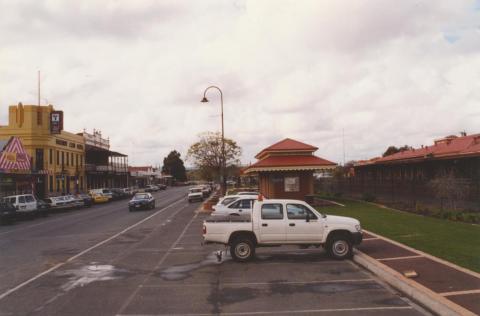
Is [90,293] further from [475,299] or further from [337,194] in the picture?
[337,194]

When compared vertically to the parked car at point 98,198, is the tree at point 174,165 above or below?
above

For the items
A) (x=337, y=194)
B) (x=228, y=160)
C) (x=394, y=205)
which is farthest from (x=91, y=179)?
(x=394, y=205)

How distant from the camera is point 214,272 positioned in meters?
13.2

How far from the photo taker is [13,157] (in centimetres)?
4566

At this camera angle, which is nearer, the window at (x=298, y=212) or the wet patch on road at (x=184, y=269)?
the wet patch on road at (x=184, y=269)

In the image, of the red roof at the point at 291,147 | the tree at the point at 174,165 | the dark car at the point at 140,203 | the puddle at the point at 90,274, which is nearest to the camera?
the puddle at the point at 90,274

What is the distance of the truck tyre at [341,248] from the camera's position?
1466 centimetres

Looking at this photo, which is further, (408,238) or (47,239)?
(47,239)

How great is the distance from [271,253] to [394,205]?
62.3 feet

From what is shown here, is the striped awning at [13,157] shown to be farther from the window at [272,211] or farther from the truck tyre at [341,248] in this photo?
the truck tyre at [341,248]

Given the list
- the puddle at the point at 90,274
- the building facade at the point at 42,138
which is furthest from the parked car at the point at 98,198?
the puddle at the point at 90,274

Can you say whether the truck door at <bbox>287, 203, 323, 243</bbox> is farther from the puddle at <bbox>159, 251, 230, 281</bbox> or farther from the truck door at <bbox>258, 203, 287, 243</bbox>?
the puddle at <bbox>159, 251, 230, 281</bbox>

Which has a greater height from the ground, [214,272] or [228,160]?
[228,160]

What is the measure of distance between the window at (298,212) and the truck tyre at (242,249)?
1425 mm
